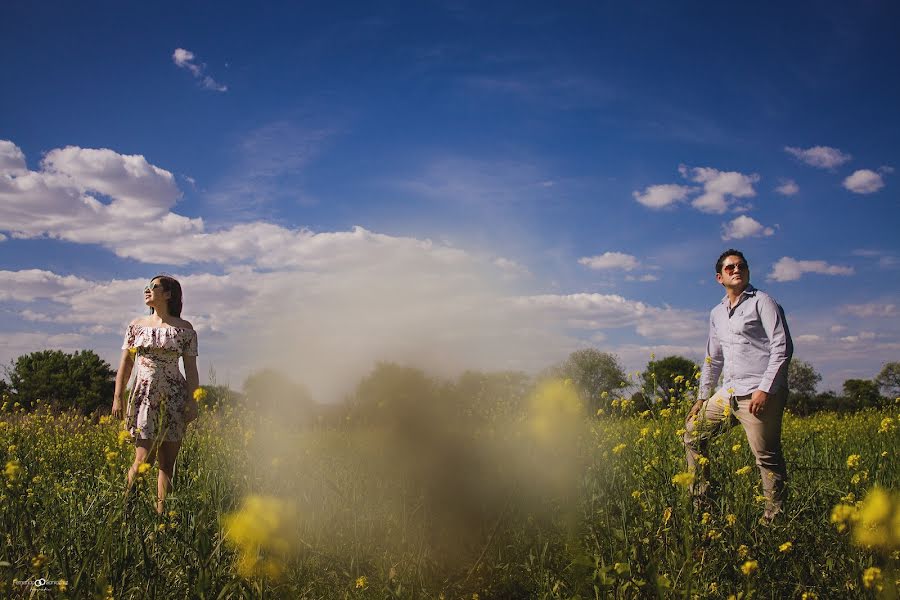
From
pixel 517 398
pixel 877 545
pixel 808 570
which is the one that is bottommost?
pixel 808 570

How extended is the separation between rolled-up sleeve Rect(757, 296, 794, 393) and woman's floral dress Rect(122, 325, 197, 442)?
18.3ft

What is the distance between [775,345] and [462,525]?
3.24 m

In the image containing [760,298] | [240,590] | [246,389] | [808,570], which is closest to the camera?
[240,590]

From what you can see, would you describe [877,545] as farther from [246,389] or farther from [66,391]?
[66,391]

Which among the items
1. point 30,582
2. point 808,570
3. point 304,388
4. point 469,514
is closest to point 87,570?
point 30,582

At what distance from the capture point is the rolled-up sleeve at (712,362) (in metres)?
6.25

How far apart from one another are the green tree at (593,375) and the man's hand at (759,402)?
130 cm

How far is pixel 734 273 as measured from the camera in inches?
231

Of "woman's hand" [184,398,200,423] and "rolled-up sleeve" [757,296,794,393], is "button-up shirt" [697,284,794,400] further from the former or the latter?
"woman's hand" [184,398,200,423]

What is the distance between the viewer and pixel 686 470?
17.3ft

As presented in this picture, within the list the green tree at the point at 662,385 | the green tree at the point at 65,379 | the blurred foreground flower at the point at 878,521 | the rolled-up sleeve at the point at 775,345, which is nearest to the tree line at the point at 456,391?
the green tree at the point at 662,385

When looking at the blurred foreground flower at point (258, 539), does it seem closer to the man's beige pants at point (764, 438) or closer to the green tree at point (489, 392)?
the green tree at point (489, 392)

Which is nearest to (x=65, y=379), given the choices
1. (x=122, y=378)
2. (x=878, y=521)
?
(x=122, y=378)

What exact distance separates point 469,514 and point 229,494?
2.14m
